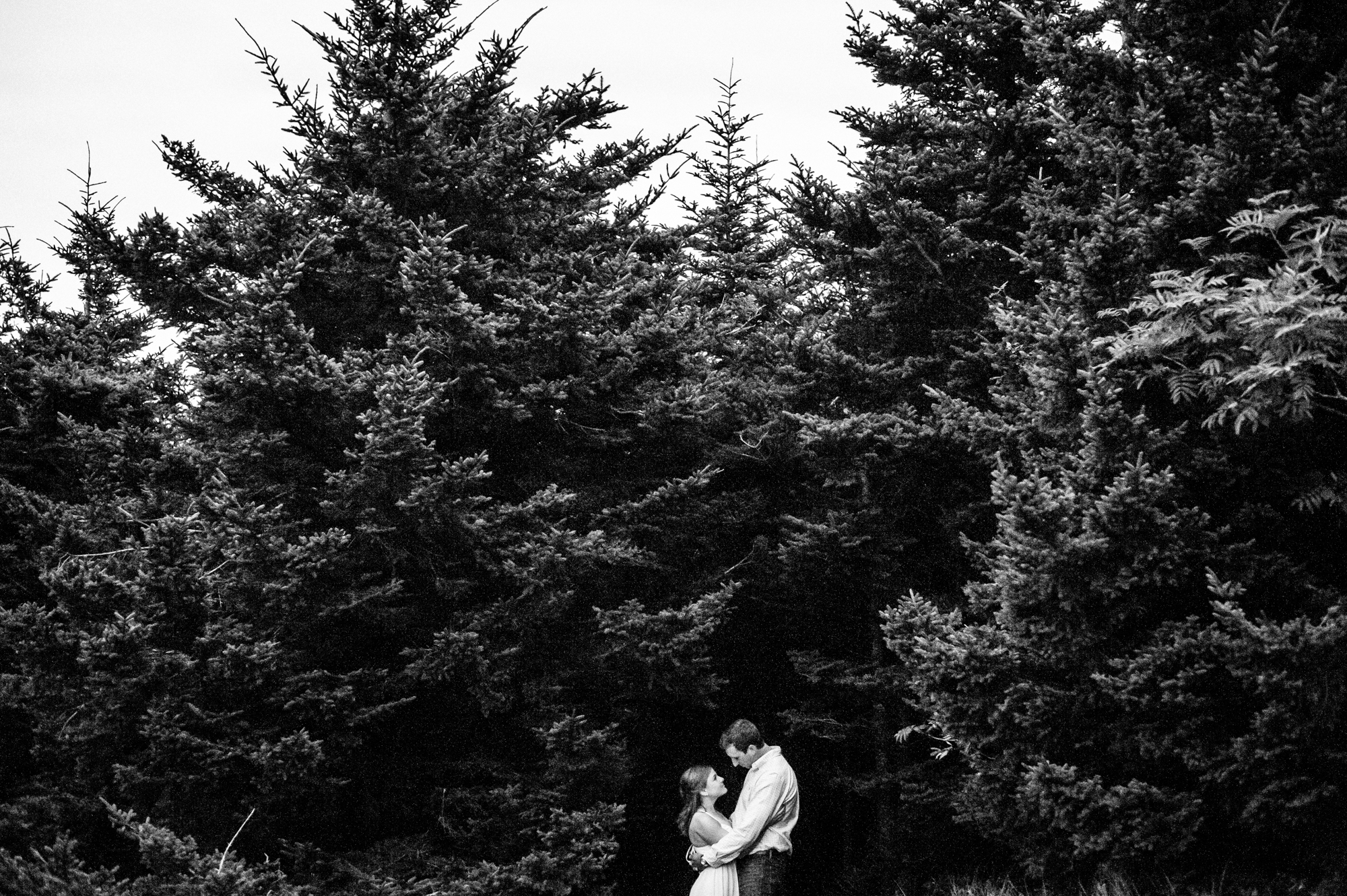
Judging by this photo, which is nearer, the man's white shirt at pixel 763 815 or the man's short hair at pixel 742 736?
the man's white shirt at pixel 763 815

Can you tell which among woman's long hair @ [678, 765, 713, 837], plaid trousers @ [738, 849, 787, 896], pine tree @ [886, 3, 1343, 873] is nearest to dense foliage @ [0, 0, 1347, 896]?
pine tree @ [886, 3, 1343, 873]

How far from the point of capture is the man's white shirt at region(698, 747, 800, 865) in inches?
259

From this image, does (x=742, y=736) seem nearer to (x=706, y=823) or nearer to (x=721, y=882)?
(x=706, y=823)

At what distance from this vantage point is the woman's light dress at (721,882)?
662 centimetres

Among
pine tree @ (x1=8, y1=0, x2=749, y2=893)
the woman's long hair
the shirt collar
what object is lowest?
the woman's long hair

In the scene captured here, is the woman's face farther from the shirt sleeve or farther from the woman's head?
the shirt sleeve

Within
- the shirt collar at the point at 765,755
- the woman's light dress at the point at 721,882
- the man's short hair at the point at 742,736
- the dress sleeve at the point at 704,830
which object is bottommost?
the woman's light dress at the point at 721,882

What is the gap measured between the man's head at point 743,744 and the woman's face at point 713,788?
0.65 ft

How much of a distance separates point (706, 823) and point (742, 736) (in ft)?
2.19

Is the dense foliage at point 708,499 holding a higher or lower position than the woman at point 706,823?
higher

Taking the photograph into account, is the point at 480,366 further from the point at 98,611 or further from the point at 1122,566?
the point at 1122,566

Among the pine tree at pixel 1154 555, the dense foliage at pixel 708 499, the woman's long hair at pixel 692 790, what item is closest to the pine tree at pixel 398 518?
the dense foliage at pixel 708 499

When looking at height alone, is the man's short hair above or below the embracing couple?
above

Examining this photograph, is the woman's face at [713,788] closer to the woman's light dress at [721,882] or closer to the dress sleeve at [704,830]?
the dress sleeve at [704,830]
